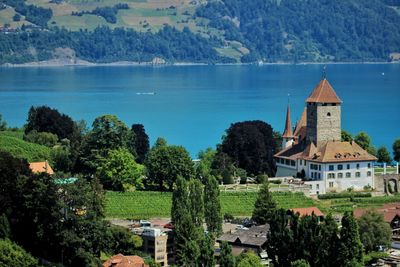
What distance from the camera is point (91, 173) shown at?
52156 mm

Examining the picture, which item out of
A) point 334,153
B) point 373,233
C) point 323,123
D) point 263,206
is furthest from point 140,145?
point 373,233

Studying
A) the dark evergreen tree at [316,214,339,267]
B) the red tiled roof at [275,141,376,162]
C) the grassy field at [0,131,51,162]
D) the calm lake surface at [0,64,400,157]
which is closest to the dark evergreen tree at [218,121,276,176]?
the red tiled roof at [275,141,376,162]

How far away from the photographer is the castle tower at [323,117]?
178 ft

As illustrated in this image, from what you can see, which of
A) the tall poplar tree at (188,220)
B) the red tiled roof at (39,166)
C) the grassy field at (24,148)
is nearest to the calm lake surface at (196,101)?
the grassy field at (24,148)

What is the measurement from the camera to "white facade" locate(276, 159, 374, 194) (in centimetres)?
5300

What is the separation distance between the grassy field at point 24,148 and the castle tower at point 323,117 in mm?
13486

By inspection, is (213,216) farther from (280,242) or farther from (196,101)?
(196,101)

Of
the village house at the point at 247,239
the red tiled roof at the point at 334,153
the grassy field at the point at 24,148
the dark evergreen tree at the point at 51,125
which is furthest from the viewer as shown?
the dark evergreen tree at the point at 51,125

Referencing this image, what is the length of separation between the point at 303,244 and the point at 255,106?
3525 inches

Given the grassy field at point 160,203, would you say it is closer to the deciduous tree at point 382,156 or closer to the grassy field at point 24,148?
the grassy field at point 24,148

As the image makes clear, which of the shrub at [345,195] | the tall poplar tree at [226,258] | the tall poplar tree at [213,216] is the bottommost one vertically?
the tall poplar tree at [226,258]

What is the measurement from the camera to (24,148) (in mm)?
58188

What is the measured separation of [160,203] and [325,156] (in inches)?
363

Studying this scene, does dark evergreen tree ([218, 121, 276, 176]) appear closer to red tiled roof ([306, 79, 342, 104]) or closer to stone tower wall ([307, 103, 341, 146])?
stone tower wall ([307, 103, 341, 146])
